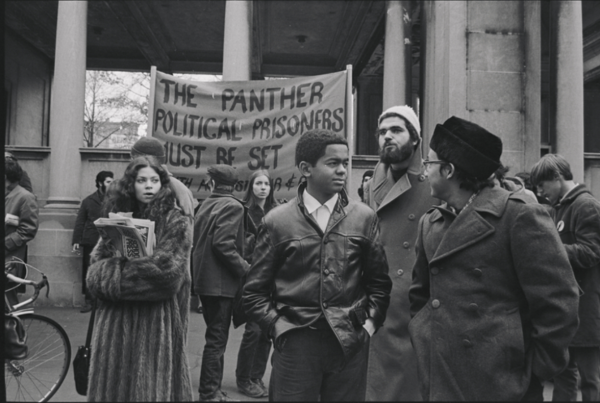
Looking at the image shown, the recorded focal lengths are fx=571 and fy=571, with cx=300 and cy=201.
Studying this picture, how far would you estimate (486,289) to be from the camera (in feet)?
7.72

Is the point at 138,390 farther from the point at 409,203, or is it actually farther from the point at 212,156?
the point at 212,156

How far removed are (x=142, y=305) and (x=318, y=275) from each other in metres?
1.59

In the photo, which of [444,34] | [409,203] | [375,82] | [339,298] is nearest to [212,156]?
[409,203]

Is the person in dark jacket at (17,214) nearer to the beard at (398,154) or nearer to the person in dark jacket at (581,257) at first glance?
the beard at (398,154)

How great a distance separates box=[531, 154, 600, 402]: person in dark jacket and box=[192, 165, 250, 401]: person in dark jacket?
2757 millimetres

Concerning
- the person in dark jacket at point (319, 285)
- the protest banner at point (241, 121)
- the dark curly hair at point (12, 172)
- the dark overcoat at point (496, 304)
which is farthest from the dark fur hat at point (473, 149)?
the dark curly hair at point (12, 172)

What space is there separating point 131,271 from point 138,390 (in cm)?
78

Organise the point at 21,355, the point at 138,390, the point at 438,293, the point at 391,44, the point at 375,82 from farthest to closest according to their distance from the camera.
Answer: the point at 375,82
the point at 391,44
the point at 138,390
the point at 438,293
the point at 21,355

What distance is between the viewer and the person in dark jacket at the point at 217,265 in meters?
5.16

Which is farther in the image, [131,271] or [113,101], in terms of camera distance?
[113,101]

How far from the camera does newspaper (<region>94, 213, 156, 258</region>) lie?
3.52 meters

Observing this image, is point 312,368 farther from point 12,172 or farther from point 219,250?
point 12,172

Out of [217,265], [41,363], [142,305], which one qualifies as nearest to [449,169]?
[142,305]

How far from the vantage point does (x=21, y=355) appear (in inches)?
88.6
